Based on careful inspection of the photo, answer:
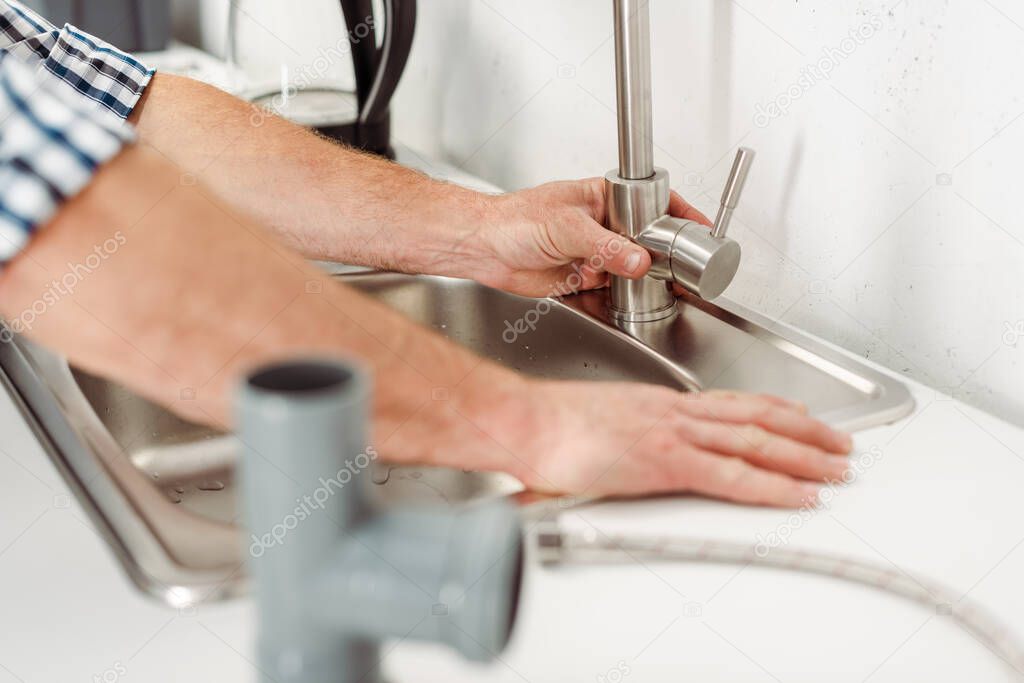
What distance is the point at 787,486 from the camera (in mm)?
589

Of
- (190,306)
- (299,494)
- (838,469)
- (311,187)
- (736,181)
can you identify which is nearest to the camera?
(299,494)

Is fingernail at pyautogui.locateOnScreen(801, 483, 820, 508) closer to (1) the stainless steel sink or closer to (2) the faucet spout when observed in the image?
(1) the stainless steel sink

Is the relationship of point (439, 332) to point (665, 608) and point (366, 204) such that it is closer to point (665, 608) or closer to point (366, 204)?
point (366, 204)

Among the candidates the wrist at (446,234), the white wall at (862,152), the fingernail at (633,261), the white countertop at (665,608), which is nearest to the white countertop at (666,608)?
the white countertop at (665,608)

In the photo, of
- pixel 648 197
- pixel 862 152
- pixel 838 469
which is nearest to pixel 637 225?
pixel 648 197

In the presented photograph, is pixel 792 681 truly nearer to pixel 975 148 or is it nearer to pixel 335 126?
pixel 975 148

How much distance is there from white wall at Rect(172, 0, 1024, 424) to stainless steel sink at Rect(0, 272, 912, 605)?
57 millimetres

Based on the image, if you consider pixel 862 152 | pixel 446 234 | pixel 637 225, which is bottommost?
pixel 446 234

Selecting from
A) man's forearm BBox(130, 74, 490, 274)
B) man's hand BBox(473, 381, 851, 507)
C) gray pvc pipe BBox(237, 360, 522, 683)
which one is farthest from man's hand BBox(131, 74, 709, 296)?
gray pvc pipe BBox(237, 360, 522, 683)

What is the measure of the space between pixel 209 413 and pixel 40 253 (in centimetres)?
15

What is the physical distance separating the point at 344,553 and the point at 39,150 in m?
0.25

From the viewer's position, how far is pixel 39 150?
1.42ft

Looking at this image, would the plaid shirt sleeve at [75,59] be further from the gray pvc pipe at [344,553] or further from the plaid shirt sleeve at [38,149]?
the gray pvc pipe at [344,553]

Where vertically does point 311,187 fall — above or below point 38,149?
below
